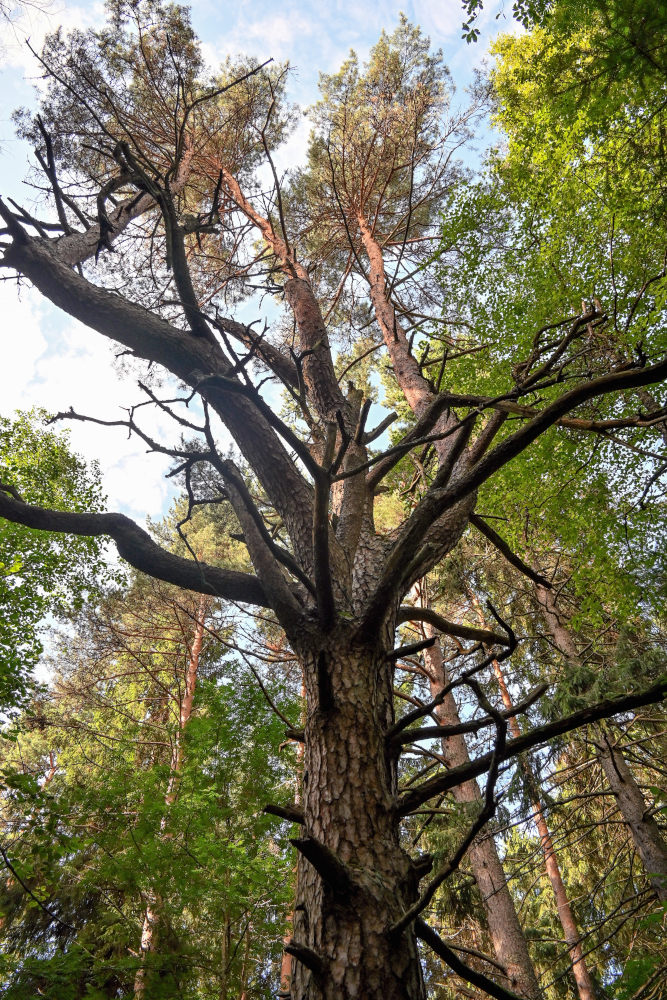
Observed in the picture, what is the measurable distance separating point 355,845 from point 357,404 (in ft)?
8.91

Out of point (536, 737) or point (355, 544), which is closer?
point (536, 737)

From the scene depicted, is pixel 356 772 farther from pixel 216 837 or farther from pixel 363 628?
pixel 216 837

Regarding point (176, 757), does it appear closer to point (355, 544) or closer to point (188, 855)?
point (188, 855)

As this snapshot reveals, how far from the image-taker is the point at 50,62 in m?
6.35

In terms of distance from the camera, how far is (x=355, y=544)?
2.98 metres

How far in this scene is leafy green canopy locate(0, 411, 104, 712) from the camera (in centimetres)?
749

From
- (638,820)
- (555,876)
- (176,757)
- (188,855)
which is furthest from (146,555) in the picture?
(555,876)

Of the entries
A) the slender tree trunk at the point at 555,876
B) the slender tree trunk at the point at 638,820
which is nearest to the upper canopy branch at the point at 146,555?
the slender tree trunk at the point at 638,820

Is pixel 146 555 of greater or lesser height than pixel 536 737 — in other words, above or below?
above

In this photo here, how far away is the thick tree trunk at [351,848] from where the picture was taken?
4.49 ft

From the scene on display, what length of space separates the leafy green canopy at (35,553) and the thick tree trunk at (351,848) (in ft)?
19.6

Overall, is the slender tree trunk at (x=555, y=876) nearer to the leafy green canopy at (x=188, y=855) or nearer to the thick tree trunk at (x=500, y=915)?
the thick tree trunk at (x=500, y=915)

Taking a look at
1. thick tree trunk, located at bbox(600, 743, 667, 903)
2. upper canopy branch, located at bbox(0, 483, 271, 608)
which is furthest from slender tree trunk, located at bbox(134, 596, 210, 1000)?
thick tree trunk, located at bbox(600, 743, 667, 903)

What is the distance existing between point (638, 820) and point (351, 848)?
16.4ft
